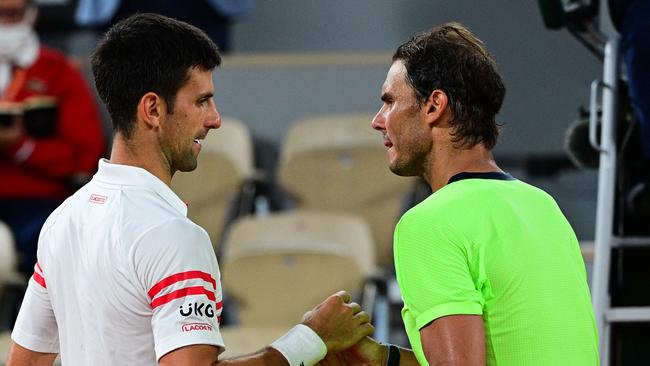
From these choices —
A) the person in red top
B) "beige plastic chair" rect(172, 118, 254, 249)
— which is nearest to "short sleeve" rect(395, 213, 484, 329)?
"beige plastic chair" rect(172, 118, 254, 249)

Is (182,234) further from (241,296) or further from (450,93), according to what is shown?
(241,296)

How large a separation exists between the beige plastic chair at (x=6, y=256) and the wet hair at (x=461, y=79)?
3.47 m

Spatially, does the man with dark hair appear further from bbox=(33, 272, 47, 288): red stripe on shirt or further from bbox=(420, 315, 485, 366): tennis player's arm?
bbox=(33, 272, 47, 288): red stripe on shirt

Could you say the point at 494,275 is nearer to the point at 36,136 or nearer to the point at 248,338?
the point at 248,338

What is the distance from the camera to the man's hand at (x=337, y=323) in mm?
2590

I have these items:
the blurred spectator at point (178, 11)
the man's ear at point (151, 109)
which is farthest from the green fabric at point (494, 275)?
the blurred spectator at point (178, 11)

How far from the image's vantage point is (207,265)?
7.53 feet

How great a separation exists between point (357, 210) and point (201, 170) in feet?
2.44

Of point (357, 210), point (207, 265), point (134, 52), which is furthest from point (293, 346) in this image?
point (357, 210)

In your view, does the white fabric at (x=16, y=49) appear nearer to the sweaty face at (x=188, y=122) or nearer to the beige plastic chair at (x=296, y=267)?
the beige plastic chair at (x=296, y=267)

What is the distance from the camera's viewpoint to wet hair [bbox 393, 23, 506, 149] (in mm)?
2404

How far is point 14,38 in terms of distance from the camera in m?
6.35

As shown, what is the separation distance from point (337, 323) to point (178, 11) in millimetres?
4105

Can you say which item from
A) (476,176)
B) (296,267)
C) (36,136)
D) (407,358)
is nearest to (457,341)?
(476,176)
